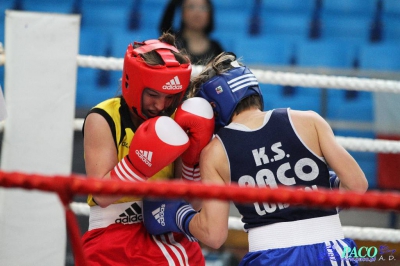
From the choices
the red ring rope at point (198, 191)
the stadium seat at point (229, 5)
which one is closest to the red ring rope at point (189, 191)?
the red ring rope at point (198, 191)

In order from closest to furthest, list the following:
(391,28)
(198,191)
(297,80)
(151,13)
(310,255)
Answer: (198,191) < (310,255) < (297,80) < (391,28) < (151,13)

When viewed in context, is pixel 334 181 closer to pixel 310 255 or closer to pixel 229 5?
pixel 310 255

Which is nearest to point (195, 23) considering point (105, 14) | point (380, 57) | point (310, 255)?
point (105, 14)

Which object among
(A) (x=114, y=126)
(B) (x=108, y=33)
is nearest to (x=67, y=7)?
(B) (x=108, y=33)

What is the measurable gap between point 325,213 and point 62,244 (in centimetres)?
101

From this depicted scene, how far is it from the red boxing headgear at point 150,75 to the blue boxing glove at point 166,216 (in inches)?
10.0

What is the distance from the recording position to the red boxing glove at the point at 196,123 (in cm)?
161

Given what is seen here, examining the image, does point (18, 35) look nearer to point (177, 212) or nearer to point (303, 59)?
point (177, 212)

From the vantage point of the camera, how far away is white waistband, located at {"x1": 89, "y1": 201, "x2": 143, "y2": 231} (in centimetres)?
167

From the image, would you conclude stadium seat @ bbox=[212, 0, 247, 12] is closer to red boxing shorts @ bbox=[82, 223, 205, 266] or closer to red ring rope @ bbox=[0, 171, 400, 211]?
red boxing shorts @ bbox=[82, 223, 205, 266]

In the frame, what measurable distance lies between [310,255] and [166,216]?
40 cm

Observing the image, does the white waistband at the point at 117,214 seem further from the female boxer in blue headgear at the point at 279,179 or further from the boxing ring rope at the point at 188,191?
the boxing ring rope at the point at 188,191

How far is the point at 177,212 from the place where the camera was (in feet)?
5.32

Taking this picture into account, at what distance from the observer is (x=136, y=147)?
5.04ft
